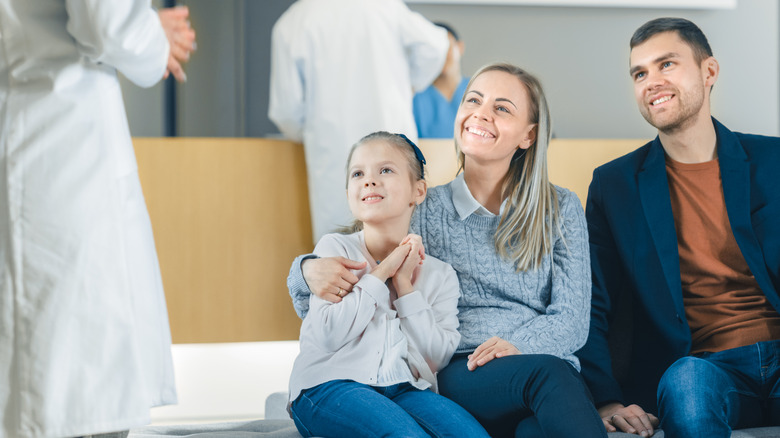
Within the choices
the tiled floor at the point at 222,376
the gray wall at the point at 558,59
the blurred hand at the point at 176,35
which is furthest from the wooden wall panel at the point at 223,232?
the gray wall at the point at 558,59

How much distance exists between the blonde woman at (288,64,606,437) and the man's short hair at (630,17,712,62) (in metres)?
0.28

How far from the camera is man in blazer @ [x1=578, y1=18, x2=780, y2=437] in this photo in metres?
1.31

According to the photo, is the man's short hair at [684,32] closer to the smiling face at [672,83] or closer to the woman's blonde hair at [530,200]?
the smiling face at [672,83]

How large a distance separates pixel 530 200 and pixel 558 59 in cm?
290

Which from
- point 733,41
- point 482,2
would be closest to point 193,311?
point 482,2

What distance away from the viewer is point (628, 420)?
1250 millimetres

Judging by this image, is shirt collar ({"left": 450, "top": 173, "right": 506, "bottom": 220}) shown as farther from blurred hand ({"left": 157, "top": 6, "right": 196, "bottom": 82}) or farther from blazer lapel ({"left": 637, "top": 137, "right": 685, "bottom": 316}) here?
blurred hand ({"left": 157, "top": 6, "right": 196, "bottom": 82})

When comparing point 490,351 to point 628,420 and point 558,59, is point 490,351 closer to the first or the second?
point 628,420

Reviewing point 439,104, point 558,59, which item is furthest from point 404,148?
point 558,59

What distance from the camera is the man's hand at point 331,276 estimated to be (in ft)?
3.61

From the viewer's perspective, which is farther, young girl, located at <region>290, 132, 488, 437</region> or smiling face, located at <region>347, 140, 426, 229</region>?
smiling face, located at <region>347, 140, 426, 229</region>

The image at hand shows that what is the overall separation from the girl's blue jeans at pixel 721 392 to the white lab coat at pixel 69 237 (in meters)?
0.80

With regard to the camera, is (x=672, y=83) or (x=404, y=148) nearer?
(x=404, y=148)

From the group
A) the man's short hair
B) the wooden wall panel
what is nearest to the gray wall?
the wooden wall panel
